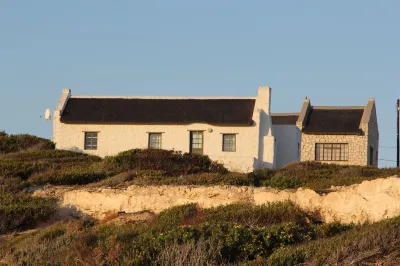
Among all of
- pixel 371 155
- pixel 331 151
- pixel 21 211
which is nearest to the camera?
pixel 21 211

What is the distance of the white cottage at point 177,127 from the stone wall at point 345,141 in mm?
4669

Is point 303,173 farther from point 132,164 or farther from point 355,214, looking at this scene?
point 355,214

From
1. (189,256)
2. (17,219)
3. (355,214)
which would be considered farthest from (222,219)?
(17,219)

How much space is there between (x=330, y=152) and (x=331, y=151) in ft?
0.24

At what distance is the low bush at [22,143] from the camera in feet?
136

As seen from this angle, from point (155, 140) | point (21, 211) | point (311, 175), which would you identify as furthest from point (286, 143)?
point (21, 211)

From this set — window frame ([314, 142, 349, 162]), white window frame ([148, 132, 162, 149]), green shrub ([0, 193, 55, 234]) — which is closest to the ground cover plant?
green shrub ([0, 193, 55, 234])

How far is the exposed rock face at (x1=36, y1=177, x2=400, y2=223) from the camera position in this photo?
57.1ft

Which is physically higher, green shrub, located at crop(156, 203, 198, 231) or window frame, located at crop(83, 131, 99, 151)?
window frame, located at crop(83, 131, 99, 151)

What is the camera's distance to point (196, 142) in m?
40.4

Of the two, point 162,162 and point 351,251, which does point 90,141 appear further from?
point 351,251

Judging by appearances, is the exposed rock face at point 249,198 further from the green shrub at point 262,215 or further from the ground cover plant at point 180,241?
the ground cover plant at point 180,241

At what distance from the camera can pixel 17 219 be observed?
2219cm

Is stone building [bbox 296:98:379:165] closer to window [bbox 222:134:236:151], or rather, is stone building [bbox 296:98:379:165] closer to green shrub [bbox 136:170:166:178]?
window [bbox 222:134:236:151]
